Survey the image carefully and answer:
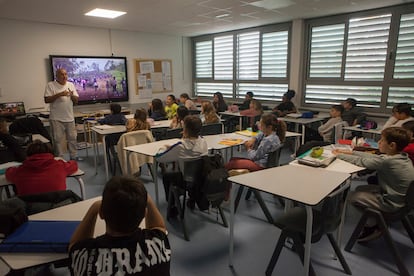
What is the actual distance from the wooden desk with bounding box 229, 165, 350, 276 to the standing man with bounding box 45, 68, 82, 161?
3754 millimetres

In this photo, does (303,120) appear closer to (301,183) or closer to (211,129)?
(211,129)

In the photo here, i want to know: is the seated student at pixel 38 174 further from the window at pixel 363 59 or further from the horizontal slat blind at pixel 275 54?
the horizontal slat blind at pixel 275 54

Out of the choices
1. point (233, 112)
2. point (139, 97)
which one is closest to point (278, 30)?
point (233, 112)

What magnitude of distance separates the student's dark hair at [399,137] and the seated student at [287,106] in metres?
3.56

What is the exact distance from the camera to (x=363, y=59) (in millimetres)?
5508

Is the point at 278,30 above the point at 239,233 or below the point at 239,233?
above

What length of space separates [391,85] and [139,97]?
18.3 ft

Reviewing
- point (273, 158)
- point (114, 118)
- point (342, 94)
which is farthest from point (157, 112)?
point (342, 94)

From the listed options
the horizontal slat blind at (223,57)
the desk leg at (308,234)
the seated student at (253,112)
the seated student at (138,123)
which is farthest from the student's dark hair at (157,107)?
the desk leg at (308,234)

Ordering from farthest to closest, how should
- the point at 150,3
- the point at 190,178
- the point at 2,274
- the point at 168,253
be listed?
the point at 150,3 < the point at 190,178 < the point at 2,274 < the point at 168,253

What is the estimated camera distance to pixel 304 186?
2.01 meters

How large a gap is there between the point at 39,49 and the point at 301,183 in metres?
5.95

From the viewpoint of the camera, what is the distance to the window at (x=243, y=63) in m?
6.75

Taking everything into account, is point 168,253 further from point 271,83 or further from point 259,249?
point 271,83
